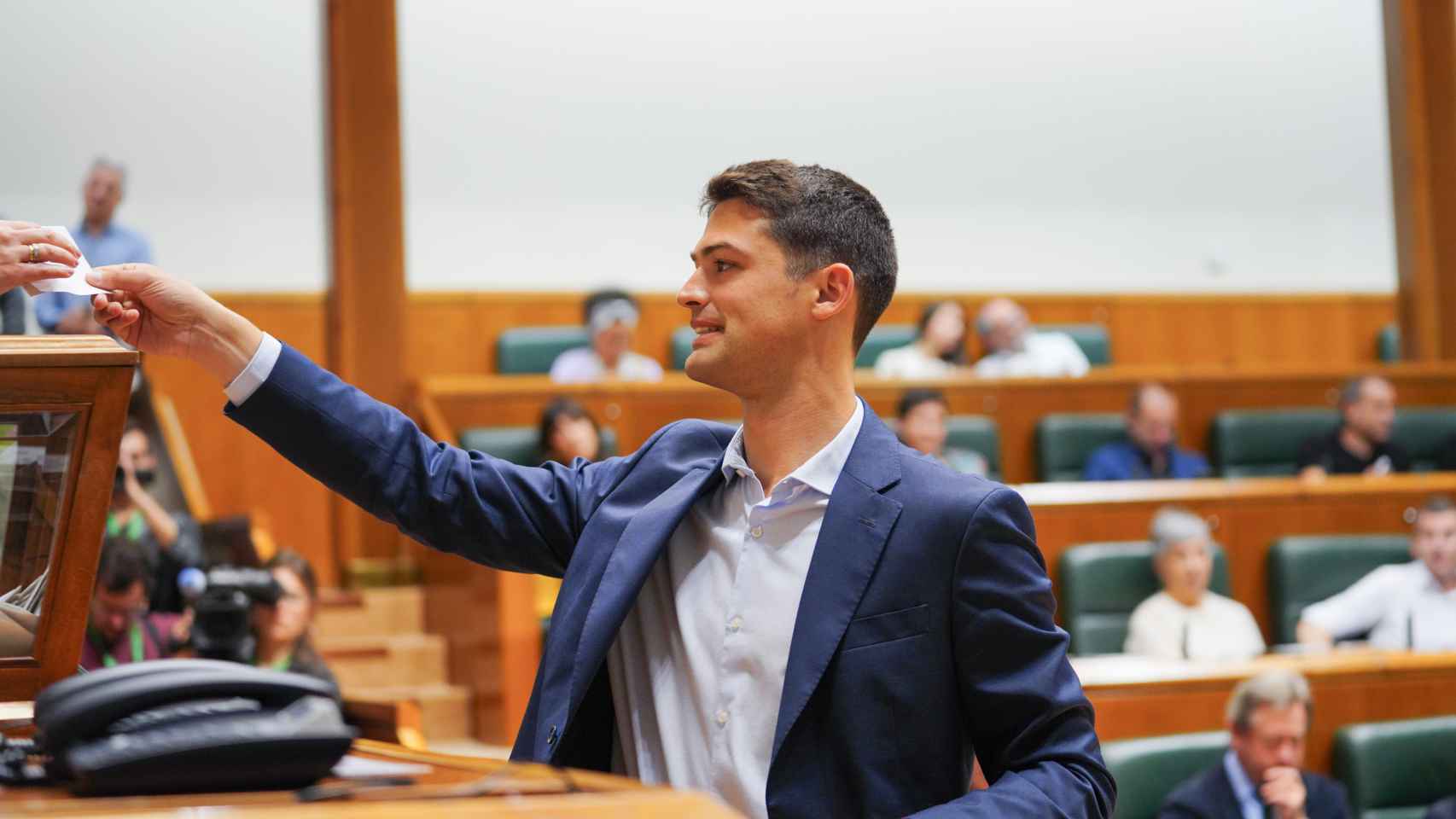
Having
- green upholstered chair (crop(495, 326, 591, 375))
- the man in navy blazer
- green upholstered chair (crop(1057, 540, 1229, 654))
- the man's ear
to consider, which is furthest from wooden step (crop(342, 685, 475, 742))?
the man's ear

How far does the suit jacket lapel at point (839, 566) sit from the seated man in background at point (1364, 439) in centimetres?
245

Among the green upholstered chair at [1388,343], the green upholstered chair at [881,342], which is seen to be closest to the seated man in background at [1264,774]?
the green upholstered chair at [881,342]

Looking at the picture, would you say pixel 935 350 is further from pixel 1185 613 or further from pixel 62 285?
pixel 62 285

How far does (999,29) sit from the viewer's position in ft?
14.1

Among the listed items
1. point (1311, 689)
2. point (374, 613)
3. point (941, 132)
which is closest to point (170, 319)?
point (1311, 689)

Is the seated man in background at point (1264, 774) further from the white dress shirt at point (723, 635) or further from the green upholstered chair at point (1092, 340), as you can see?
the green upholstered chair at point (1092, 340)

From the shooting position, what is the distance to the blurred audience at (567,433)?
8.51 feet

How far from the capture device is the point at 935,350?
11.5 ft

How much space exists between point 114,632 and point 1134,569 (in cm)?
144

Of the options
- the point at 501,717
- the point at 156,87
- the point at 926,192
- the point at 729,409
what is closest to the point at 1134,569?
the point at 729,409

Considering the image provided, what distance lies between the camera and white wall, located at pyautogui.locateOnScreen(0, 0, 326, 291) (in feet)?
11.5

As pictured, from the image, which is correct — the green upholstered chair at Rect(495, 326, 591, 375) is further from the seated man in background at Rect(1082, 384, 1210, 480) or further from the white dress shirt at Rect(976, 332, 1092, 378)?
the seated man in background at Rect(1082, 384, 1210, 480)

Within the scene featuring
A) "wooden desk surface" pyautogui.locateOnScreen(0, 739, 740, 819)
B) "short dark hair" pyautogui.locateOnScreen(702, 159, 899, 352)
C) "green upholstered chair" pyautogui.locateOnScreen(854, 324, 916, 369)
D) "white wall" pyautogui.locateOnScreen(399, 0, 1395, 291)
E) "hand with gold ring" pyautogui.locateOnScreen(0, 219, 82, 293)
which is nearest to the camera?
"wooden desk surface" pyautogui.locateOnScreen(0, 739, 740, 819)

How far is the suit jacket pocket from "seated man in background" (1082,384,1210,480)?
7.60 ft
